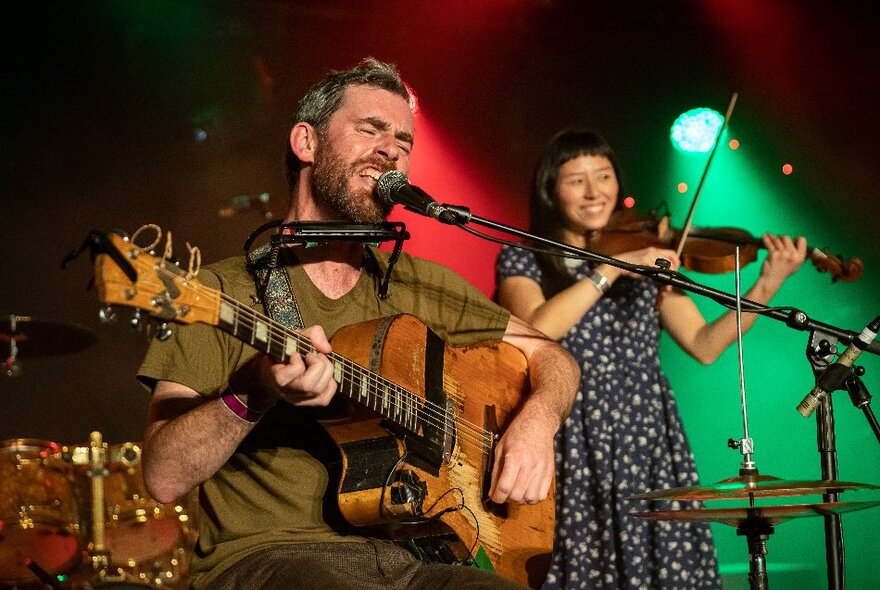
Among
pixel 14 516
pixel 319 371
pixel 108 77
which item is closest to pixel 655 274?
pixel 319 371

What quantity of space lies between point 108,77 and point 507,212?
7.69ft

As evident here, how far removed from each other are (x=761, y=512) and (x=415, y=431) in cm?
83

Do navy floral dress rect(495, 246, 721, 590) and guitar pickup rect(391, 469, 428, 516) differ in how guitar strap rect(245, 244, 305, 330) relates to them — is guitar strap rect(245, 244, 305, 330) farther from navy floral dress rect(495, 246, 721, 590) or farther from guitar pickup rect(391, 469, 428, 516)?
navy floral dress rect(495, 246, 721, 590)

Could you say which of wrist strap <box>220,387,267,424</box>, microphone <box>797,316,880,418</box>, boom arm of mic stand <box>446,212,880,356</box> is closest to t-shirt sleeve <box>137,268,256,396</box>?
wrist strap <box>220,387,267,424</box>

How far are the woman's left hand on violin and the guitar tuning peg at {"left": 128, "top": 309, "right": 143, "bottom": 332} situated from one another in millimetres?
3202

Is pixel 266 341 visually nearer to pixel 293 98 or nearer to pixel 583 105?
pixel 293 98

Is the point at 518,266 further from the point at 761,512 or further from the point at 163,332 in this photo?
the point at 163,332

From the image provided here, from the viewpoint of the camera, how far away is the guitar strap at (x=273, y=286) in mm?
2354

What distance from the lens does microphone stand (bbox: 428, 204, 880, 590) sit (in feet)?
7.46

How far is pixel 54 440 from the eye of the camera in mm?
4461

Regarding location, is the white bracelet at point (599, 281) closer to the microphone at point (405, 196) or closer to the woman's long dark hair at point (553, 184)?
the woman's long dark hair at point (553, 184)

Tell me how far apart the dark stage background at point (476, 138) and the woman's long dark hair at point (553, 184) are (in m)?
1.15

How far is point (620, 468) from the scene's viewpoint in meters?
3.57

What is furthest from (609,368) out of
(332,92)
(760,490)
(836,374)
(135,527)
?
(135,527)
